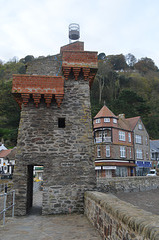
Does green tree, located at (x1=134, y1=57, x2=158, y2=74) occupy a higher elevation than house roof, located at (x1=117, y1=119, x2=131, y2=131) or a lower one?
higher

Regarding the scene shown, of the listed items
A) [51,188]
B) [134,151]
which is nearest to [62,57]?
[51,188]

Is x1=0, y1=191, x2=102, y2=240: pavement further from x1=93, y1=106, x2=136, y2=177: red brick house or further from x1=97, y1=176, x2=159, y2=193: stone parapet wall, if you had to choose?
x1=93, y1=106, x2=136, y2=177: red brick house

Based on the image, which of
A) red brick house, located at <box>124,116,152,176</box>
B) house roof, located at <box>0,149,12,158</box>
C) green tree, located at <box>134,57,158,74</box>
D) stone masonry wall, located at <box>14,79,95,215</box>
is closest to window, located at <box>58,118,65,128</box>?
stone masonry wall, located at <box>14,79,95,215</box>

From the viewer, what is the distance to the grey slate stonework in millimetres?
7926

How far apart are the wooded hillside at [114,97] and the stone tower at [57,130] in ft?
104

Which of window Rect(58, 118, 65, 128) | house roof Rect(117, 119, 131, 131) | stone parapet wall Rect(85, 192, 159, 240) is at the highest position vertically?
house roof Rect(117, 119, 131, 131)

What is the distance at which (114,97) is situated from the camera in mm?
53156

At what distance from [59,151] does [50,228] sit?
311 cm

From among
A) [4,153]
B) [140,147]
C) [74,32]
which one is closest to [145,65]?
[140,147]

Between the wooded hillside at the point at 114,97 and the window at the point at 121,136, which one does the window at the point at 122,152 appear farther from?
the wooded hillside at the point at 114,97

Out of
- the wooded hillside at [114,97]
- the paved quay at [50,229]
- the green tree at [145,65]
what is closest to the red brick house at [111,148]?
the wooded hillside at [114,97]

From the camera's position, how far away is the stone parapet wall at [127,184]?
13.0m

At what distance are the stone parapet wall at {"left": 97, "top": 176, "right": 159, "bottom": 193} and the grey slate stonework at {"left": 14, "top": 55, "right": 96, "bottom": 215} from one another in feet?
15.1

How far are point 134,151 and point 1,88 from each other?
3008 cm
